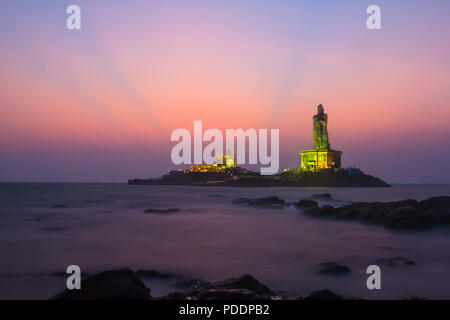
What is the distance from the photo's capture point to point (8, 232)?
21484 millimetres

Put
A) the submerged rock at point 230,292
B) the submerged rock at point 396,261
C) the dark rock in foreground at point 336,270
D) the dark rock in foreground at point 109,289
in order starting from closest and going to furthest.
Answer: the dark rock in foreground at point 109,289, the submerged rock at point 230,292, the dark rock in foreground at point 336,270, the submerged rock at point 396,261

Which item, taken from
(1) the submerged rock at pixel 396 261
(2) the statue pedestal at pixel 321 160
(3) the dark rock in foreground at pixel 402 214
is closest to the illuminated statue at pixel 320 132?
(2) the statue pedestal at pixel 321 160

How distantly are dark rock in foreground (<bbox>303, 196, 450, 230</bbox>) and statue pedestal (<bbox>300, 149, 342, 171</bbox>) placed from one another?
120 metres

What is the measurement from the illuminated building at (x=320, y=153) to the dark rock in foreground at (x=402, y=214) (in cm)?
11971

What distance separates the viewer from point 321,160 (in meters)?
146

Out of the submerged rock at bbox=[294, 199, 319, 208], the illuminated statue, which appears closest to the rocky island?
the illuminated statue

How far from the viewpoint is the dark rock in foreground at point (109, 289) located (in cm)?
672

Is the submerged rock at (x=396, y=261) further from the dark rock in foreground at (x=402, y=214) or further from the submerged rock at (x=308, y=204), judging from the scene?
the submerged rock at (x=308, y=204)

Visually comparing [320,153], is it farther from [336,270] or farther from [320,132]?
[336,270]

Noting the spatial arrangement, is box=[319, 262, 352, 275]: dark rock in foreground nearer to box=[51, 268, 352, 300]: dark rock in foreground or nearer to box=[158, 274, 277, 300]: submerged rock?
box=[158, 274, 277, 300]: submerged rock

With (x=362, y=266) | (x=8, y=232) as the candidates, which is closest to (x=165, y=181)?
(x=8, y=232)

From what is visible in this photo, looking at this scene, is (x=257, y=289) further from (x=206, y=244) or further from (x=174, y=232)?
(x=174, y=232)
